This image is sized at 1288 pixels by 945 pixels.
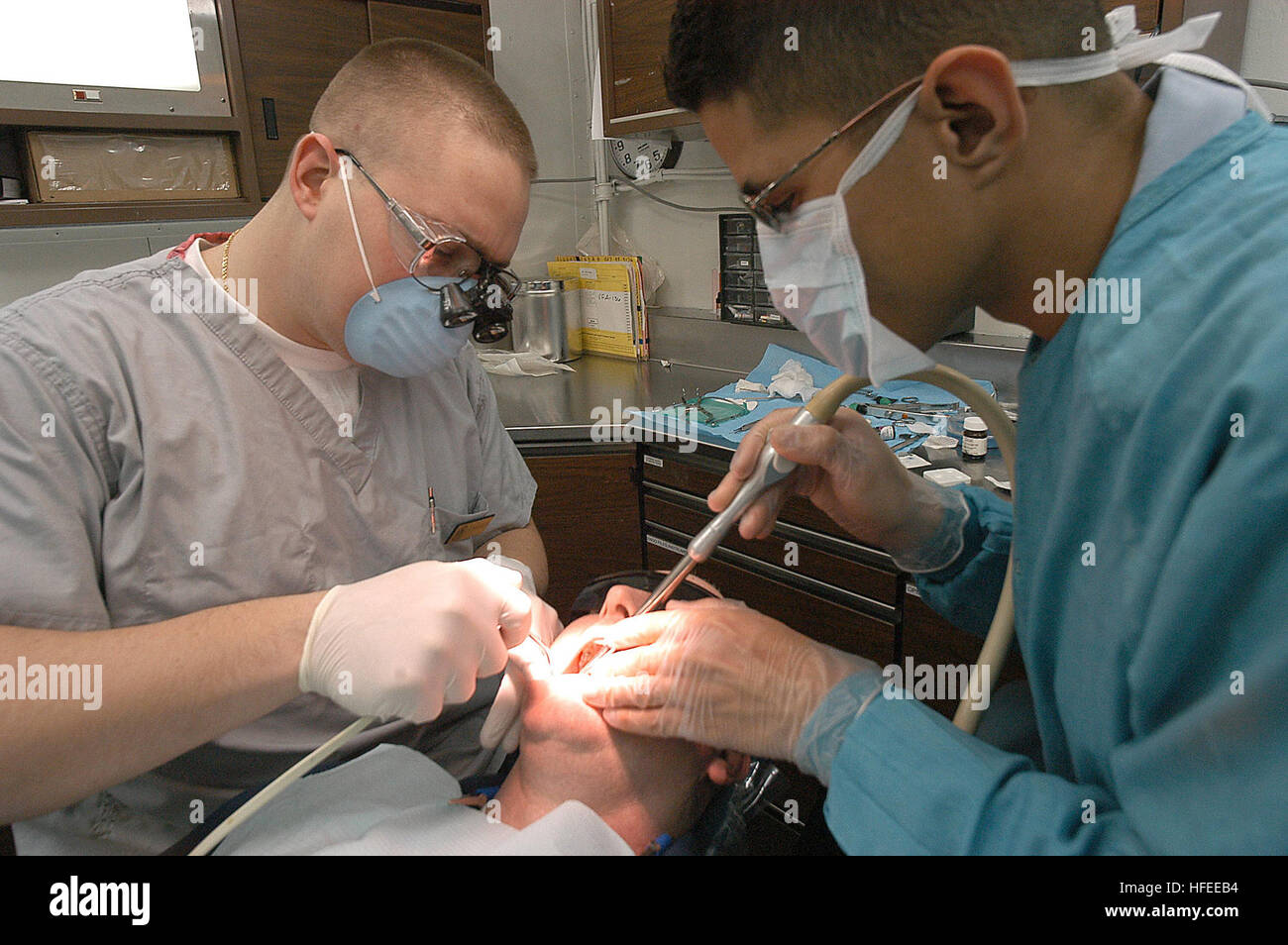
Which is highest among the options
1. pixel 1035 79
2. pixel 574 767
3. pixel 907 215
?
pixel 1035 79

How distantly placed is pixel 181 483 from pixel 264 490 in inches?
4.3

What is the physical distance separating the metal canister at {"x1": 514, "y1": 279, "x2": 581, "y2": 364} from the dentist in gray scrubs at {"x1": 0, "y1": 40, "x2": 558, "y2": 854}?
1.83 m

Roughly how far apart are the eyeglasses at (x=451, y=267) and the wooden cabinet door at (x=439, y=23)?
1.81 m

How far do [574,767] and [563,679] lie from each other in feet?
0.43

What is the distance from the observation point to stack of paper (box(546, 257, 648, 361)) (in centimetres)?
315

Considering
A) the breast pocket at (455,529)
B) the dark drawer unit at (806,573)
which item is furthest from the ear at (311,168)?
the dark drawer unit at (806,573)

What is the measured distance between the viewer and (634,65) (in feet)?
8.76

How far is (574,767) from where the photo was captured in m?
1.20

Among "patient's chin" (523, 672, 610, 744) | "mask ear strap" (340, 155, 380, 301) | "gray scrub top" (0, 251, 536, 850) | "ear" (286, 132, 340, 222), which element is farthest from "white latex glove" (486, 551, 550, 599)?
"ear" (286, 132, 340, 222)

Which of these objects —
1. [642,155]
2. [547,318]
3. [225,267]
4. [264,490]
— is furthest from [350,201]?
[642,155]
